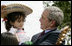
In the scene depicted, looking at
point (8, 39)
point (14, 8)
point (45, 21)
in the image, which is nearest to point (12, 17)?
point (14, 8)

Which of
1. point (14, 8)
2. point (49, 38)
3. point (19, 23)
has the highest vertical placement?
point (14, 8)

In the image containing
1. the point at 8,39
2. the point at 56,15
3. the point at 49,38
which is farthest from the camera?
the point at 56,15

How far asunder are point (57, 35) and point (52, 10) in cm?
31

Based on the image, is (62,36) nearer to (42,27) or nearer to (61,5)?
(42,27)

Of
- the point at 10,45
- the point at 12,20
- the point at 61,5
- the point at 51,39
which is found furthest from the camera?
the point at 61,5

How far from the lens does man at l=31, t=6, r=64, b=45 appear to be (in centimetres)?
308

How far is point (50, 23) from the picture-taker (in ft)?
10.5

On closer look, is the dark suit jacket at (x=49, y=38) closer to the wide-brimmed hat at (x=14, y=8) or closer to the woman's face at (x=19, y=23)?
the woman's face at (x=19, y=23)

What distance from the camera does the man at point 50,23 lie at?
10.1ft

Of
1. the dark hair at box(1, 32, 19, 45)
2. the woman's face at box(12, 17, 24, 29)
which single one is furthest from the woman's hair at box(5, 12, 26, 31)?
the dark hair at box(1, 32, 19, 45)

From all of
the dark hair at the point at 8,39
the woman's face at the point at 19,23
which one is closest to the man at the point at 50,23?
the woman's face at the point at 19,23

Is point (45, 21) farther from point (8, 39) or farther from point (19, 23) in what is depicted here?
point (8, 39)

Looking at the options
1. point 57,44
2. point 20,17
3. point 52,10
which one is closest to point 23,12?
point 20,17

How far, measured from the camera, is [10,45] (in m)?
2.82
